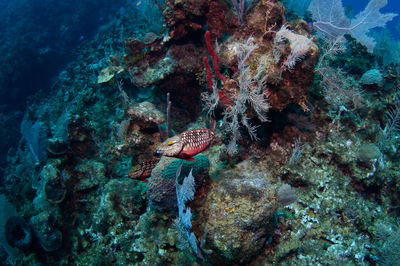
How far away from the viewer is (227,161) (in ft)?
13.1

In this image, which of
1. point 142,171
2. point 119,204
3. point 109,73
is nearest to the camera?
point 142,171

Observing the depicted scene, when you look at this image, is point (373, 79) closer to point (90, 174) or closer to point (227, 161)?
point (227, 161)

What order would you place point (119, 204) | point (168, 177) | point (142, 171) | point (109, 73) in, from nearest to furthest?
point (168, 177) → point (142, 171) → point (119, 204) → point (109, 73)

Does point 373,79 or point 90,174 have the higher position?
point 373,79

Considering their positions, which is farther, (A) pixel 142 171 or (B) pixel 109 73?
(B) pixel 109 73

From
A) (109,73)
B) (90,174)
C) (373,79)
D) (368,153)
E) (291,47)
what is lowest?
(90,174)

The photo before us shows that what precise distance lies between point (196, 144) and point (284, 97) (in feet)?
5.89

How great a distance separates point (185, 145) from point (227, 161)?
1541 millimetres

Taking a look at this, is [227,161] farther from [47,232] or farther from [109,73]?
[109,73]

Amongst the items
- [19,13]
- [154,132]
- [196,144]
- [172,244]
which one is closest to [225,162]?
[196,144]

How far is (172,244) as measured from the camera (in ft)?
11.5

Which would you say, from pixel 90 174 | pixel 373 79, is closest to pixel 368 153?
pixel 373 79

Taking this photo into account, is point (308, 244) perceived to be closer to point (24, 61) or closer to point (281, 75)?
point (281, 75)

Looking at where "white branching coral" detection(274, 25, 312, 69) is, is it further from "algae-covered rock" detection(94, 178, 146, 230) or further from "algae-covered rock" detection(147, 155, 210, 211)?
"algae-covered rock" detection(94, 178, 146, 230)
